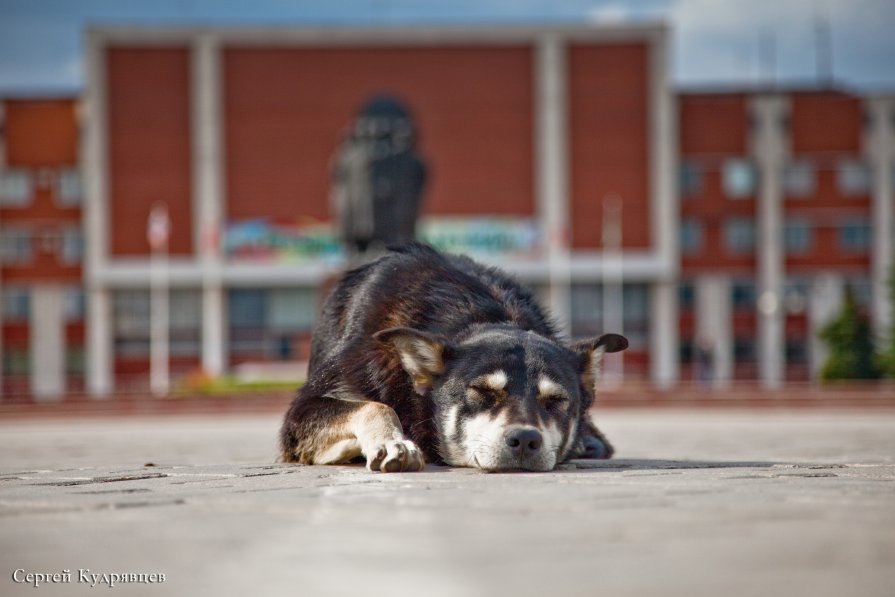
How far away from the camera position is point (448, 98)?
A: 181 ft

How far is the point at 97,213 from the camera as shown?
179 feet

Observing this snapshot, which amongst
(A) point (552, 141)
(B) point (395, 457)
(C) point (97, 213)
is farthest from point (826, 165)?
(B) point (395, 457)

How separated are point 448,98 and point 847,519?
52459mm

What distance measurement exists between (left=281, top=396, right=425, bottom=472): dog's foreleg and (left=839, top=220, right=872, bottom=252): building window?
55002mm

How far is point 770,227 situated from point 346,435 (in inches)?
2134

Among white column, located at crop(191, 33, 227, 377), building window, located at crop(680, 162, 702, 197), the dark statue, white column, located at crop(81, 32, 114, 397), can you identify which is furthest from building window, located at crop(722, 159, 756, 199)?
the dark statue

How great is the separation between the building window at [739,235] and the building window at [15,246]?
3216cm

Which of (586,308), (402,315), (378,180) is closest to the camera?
(402,315)

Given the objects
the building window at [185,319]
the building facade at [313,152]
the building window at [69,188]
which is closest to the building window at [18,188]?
the building window at [69,188]

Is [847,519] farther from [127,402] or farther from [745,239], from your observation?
[745,239]

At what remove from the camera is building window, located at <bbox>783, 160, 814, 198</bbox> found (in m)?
57.9

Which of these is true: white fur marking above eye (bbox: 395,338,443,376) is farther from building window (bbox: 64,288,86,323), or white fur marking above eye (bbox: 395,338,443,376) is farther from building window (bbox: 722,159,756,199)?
building window (bbox: 722,159,756,199)

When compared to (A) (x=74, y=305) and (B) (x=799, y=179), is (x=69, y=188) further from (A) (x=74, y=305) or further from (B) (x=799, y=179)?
(B) (x=799, y=179)

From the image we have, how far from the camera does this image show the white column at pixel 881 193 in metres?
57.1
